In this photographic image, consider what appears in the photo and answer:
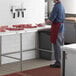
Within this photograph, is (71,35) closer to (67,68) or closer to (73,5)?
(73,5)

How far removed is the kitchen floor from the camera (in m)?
5.46

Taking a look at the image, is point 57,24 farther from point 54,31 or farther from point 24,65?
point 24,65

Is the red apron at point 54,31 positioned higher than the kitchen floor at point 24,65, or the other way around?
the red apron at point 54,31

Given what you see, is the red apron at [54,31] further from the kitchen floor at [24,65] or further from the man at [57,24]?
the kitchen floor at [24,65]

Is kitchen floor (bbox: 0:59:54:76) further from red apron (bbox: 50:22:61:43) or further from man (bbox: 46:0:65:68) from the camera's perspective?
red apron (bbox: 50:22:61:43)

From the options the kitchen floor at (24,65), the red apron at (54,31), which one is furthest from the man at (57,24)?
the kitchen floor at (24,65)

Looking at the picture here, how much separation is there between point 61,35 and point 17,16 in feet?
3.78

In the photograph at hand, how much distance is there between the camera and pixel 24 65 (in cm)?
589

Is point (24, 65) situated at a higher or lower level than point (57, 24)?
lower

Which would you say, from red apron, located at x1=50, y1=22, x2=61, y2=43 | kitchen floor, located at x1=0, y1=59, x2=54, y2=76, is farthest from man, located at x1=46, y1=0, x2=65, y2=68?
kitchen floor, located at x1=0, y1=59, x2=54, y2=76

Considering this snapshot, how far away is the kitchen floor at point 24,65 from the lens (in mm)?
5465

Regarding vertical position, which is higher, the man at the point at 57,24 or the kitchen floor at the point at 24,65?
the man at the point at 57,24

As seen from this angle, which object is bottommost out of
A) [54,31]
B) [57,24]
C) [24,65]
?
[24,65]

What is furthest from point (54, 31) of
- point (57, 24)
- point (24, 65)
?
point (24, 65)
